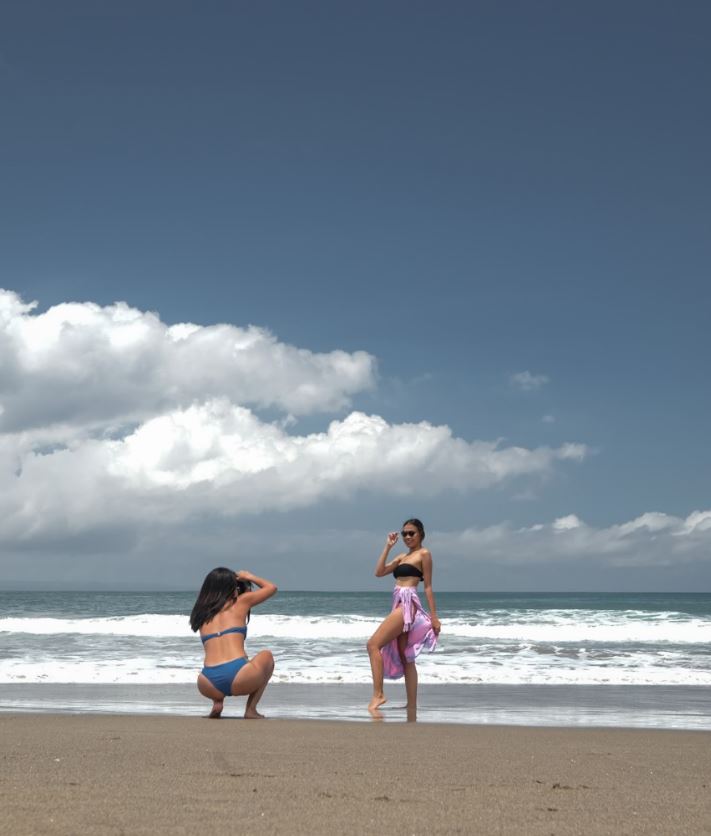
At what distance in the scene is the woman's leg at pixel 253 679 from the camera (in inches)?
280

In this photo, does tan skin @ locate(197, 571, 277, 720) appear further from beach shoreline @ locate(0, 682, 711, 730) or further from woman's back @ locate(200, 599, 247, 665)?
beach shoreline @ locate(0, 682, 711, 730)

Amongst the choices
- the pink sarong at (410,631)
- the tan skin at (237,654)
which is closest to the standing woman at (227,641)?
the tan skin at (237,654)

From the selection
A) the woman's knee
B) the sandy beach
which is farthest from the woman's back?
the sandy beach

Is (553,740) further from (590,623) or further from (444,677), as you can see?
(590,623)

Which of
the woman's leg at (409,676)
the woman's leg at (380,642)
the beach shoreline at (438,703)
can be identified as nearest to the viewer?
the woman's leg at (409,676)

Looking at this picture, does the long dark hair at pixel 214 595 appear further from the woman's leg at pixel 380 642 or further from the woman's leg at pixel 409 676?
the woman's leg at pixel 409 676

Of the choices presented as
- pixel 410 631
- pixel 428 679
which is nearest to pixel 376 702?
pixel 410 631

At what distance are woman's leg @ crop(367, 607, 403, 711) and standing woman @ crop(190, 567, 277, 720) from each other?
1290 mm

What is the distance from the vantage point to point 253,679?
7.13 meters

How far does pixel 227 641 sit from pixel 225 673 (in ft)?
0.83

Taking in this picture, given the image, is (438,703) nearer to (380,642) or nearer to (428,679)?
(380,642)

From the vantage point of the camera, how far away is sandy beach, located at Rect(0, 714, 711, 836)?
10.7 ft

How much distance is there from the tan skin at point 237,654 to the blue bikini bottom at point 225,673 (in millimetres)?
28

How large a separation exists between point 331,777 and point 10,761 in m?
1.80
